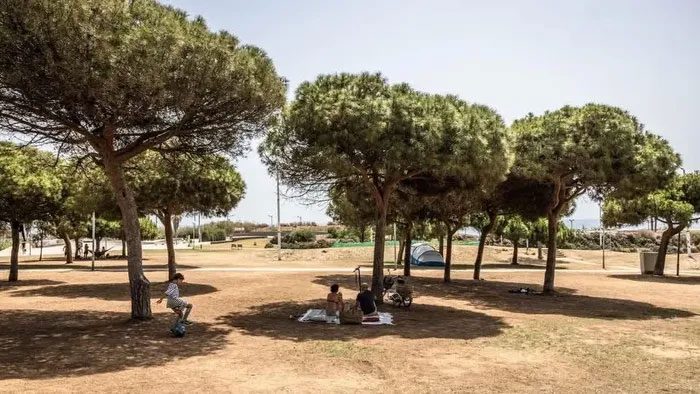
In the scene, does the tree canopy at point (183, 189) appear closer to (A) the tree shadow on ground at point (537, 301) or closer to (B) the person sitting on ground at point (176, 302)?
(A) the tree shadow on ground at point (537, 301)

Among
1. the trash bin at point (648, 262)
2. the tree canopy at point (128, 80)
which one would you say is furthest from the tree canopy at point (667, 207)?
the tree canopy at point (128, 80)

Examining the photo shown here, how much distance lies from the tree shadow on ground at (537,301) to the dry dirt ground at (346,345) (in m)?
0.08

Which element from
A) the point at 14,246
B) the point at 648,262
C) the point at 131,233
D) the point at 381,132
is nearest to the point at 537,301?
the point at 381,132

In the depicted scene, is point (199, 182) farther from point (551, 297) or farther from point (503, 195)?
point (551, 297)

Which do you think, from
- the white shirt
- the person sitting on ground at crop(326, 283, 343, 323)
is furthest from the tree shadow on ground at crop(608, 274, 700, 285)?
the white shirt

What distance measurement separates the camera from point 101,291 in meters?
23.0

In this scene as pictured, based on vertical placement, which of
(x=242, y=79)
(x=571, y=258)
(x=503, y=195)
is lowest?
(x=571, y=258)

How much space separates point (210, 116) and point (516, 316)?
463 inches

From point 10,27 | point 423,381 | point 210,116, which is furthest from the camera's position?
point 210,116

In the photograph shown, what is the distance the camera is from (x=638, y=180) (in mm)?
20703

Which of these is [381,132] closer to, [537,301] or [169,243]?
[537,301]

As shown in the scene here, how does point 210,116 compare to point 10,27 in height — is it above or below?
below

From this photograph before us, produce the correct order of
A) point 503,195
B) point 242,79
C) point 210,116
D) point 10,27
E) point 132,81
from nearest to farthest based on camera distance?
1. point 10,27
2. point 132,81
3. point 242,79
4. point 210,116
5. point 503,195

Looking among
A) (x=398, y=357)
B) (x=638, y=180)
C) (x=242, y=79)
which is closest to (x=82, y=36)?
(x=242, y=79)
